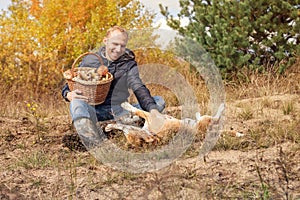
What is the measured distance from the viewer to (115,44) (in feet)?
12.3

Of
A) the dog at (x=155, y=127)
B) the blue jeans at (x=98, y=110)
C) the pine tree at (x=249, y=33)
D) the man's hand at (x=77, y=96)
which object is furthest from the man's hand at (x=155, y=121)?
the pine tree at (x=249, y=33)

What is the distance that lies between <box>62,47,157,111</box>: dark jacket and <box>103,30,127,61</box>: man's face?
73mm

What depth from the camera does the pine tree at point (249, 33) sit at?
7.23 meters

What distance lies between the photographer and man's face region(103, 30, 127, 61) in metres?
3.70

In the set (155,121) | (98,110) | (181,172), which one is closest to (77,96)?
(98,110)

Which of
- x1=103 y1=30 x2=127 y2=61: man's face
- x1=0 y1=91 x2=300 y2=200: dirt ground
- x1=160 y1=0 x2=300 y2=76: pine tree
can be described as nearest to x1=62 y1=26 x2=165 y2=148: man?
x1=103 y1=30 x2=127 y2=61: man's face

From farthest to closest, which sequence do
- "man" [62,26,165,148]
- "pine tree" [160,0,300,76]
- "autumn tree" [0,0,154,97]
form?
1. "autumn tree" [0,0,154,97]
2. "pine tree" [160,0,300,76]
3. "man" [62,26,165,148]

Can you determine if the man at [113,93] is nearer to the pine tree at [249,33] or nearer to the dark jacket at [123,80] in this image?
the dark jacket at [123,80]

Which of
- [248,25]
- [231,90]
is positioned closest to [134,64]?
[231,90]

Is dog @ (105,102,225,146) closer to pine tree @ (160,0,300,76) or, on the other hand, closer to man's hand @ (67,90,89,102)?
man's hand @ (67,90,89,102)

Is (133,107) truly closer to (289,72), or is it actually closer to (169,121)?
(169,121)

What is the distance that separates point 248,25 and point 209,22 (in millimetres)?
850

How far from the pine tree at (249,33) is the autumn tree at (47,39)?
50.6 inches

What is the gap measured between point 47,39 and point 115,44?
4945 millimetres
